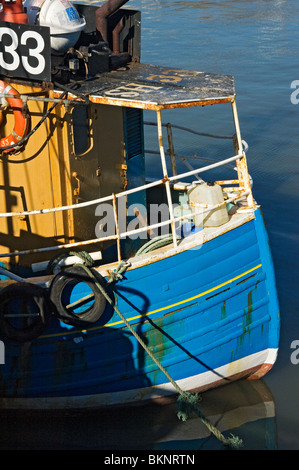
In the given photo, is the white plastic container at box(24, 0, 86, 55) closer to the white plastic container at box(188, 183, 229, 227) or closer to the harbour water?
the white plastic container at box(188, 183, 229, 227)

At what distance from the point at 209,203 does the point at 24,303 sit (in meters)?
2.75

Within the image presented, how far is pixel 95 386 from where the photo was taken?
8.69 m

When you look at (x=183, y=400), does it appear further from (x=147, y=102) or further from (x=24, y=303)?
(x=147, y=102)

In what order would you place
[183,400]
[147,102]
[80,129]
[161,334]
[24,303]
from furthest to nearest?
[183,400] → [161,334] → [80,129] → [24,303] → [147,102]

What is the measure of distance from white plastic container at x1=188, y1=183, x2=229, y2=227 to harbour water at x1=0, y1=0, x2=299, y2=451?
2.68 m

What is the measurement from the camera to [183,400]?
29.2 feet

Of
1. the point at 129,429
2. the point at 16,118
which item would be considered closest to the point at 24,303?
the point at 16,118

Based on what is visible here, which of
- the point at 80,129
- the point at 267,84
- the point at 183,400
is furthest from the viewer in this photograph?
the point at 267,84

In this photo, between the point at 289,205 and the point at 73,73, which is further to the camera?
the point at 289,205

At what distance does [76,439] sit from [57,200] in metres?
3.20

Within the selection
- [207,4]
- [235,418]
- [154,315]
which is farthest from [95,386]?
[207,4]

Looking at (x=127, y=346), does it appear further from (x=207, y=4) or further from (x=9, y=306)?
(x=207, y=4)

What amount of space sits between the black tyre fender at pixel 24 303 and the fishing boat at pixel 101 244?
0.02m

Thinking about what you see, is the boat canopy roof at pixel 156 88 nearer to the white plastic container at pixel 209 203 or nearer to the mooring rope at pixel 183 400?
the white plastic container at pixel 209 203
